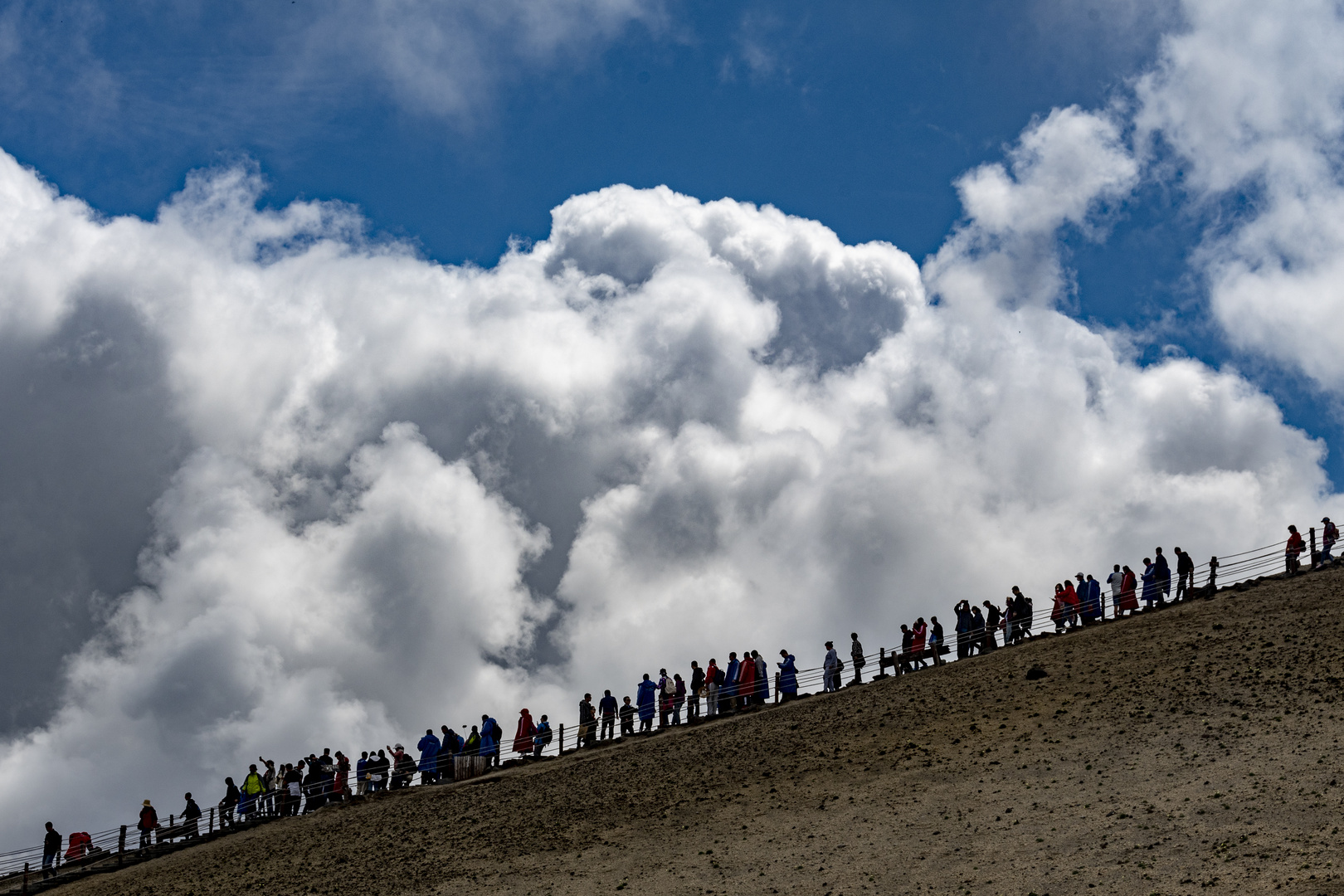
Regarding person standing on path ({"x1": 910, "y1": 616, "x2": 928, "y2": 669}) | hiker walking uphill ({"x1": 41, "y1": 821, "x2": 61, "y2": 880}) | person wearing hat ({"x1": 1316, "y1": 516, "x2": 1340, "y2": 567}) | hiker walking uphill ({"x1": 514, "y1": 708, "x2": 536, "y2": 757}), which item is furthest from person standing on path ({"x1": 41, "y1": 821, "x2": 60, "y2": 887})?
person wearing hat ({"x1": 1316, "y1": 516, "x2": 1340, "y2": 567})

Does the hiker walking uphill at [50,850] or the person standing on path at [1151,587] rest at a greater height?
the person standing on path at [1151,587]

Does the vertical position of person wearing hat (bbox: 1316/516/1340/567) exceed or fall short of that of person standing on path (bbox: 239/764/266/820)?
it exceeds it

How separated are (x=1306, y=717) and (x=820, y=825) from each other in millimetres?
11175

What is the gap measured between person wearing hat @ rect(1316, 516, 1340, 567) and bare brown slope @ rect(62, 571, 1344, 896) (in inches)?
68.6

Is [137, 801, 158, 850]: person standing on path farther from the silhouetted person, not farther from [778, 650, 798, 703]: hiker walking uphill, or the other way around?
[778, 650, 798, 703]: hiker walking uphill

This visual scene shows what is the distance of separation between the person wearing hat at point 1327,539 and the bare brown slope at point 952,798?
1742 millimetres

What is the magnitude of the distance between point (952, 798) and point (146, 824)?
2501 cm

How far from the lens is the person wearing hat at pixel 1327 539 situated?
38.1 m

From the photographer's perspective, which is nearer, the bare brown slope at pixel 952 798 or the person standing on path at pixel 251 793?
the bare brown slope at pixel 952 798

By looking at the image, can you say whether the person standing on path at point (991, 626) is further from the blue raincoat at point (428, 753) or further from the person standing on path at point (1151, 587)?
the blue raincoat at point (428, 753)

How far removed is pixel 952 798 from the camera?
2703 centimetres

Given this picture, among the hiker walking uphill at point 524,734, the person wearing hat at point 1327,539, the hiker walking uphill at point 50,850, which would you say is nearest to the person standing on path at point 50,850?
the hiker walking uphill at point 50,850

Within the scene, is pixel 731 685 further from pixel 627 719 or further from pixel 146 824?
pixel 146 824

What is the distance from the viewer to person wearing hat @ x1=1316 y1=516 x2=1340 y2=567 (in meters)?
38.1
